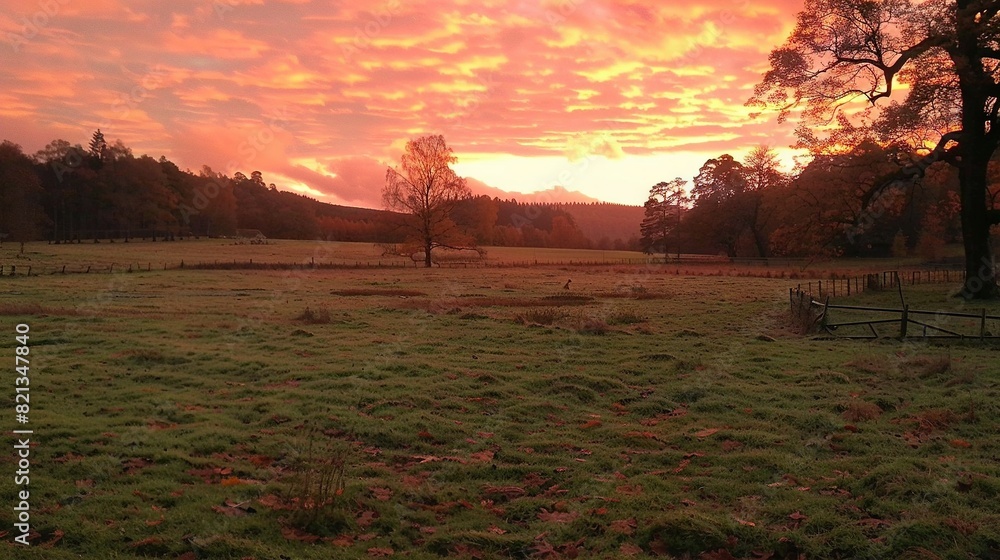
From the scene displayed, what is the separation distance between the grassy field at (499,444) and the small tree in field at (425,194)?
42.7 m

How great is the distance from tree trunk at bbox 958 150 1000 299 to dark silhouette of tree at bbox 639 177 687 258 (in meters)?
62.9

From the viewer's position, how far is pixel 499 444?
1032 centimetres

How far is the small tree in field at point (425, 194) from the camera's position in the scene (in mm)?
64188

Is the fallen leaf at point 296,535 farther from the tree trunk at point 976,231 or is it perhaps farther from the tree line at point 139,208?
the tree line at point 139,208

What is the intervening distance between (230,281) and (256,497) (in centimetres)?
3888

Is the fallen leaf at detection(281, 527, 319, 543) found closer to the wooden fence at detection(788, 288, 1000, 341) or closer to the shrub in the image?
the shrub

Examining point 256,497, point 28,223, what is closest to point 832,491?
point 256,497

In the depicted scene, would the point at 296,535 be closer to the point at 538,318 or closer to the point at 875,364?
the point at 875,364

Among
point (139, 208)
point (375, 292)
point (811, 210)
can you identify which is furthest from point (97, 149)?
point (811, 210)

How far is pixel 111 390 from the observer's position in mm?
12828

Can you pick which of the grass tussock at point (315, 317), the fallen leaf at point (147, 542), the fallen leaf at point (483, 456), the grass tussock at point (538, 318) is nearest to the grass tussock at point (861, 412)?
the fallen leaf at point (483, 456)

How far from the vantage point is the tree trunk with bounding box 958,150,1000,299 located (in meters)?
28.3

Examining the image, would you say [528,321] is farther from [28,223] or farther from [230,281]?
[28,223]

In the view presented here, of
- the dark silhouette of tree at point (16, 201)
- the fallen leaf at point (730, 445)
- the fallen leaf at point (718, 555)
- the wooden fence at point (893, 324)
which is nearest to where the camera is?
the fallen leaf at point (718, 555)
